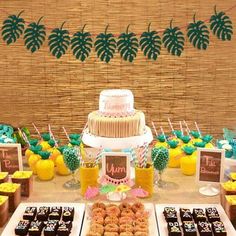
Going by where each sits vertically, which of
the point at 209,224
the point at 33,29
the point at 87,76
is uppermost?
the point at 33,29

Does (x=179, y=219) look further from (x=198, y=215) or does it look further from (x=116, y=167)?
(x=116, y=167)

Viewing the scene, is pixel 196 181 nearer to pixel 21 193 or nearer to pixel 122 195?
pixel 122 195

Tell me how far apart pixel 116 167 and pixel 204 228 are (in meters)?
0.68

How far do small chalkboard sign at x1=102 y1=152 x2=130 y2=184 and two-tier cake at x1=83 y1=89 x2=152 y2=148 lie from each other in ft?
0.66

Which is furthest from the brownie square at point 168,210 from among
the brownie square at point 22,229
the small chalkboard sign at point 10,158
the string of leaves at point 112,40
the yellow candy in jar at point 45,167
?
the string of leaves at point 112,40

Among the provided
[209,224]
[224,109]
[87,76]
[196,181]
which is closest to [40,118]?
[87,76]

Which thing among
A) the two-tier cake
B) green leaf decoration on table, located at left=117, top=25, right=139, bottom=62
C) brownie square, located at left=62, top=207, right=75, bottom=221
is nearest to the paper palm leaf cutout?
green leaf decoration on table, located at left=117, top=25, right=139, bottom=62

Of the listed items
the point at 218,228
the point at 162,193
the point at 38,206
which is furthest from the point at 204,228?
the point at 38,206

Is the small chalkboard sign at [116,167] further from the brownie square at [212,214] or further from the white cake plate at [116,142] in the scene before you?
the brownie square at [212,214]

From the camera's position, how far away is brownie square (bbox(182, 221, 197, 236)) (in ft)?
7.16

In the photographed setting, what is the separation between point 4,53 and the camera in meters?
4.32

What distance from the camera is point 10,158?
2861 millimetres

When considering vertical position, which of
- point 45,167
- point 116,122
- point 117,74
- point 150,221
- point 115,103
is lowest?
point 150,221

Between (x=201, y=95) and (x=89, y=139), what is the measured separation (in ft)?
5.86
